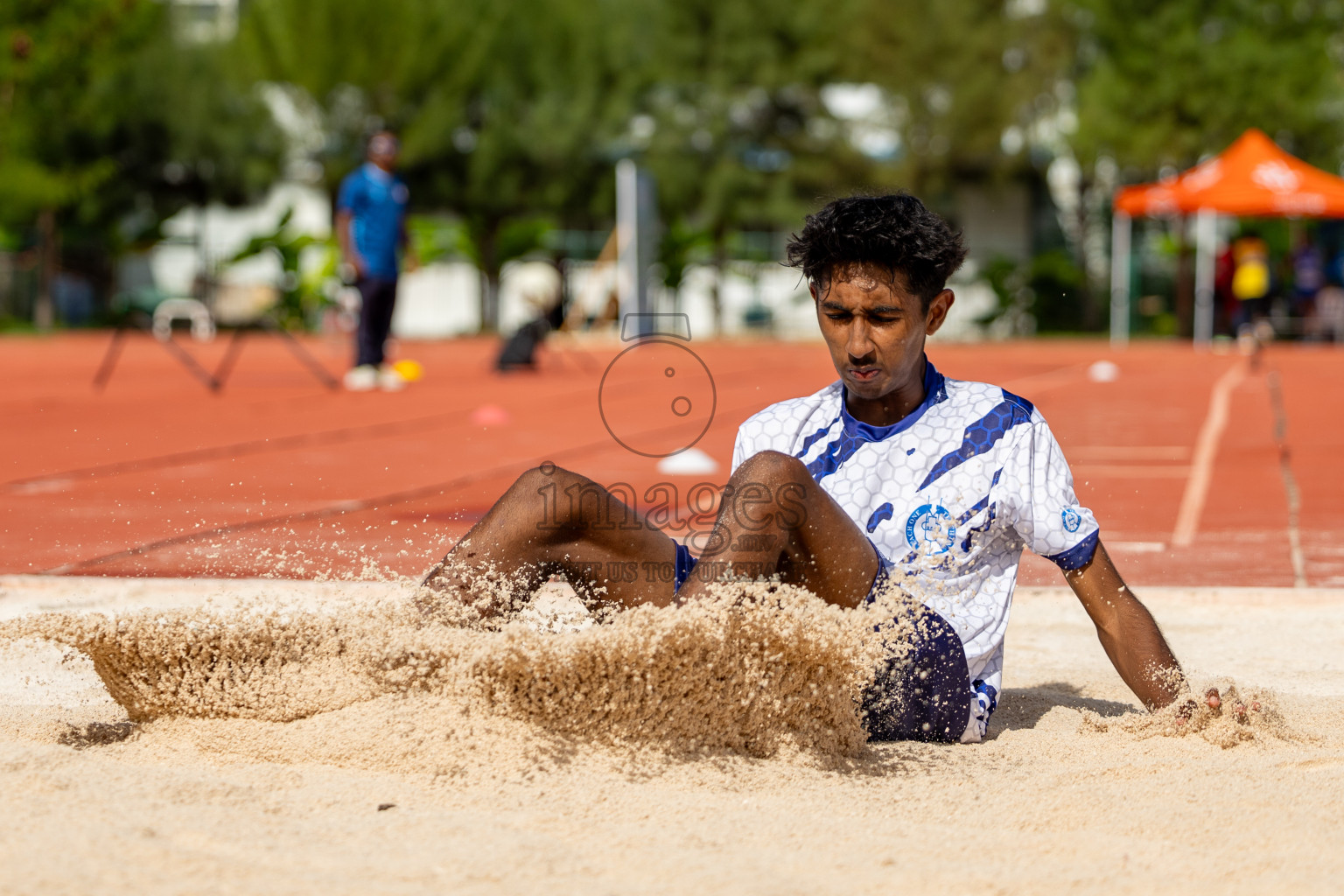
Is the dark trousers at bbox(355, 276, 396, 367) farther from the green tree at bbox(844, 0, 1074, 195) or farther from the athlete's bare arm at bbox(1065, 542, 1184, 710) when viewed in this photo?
the green tree at bbox(844, 0, 1074, 195)

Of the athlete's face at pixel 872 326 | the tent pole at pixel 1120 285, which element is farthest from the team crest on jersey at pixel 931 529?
the tent pole at pixel 1120 285

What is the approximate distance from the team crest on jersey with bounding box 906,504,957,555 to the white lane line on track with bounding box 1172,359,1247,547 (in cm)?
289

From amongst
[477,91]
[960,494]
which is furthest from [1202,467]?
[477,91]

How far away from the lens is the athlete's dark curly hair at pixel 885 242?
2.60m

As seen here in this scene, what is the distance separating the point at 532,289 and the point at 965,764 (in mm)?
25297

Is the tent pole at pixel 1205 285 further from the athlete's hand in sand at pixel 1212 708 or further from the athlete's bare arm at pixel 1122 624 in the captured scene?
the athlete's bare arm at pixel 1122 624

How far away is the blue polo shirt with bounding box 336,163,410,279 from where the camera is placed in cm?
1112

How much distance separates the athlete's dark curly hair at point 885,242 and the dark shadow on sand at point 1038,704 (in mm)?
919

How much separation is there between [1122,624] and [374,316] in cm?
930

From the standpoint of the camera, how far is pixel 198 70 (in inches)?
1141

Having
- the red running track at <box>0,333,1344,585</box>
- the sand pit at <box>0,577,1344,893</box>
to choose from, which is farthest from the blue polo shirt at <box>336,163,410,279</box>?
the sand pit at <box>0,577,1344,893</box>

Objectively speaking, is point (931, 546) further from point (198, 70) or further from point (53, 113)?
point (198, 70)

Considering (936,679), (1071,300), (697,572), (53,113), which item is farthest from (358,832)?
(53,113)

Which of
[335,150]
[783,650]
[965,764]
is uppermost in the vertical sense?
[335,150]
